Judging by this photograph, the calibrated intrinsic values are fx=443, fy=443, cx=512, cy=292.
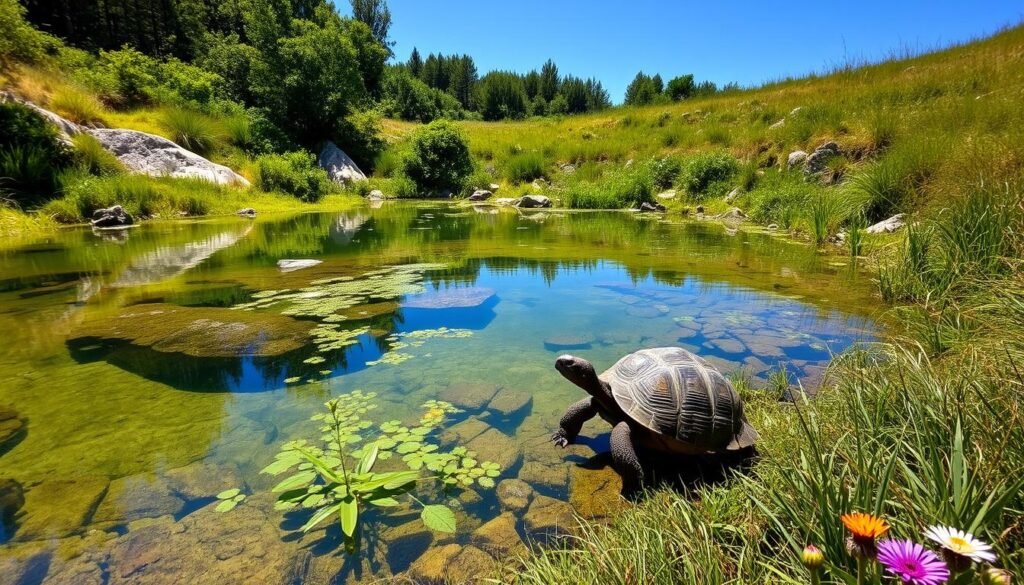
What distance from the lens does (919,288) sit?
11.8 feet

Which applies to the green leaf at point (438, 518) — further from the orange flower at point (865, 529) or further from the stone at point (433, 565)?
the orange flower at point (865, 529)

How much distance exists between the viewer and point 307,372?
9.80 feet

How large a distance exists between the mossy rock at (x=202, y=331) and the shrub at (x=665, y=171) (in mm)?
15209

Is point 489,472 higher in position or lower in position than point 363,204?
lower

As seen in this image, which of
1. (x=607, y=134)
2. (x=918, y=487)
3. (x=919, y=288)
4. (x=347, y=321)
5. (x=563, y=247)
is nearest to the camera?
(x=918, y=487)

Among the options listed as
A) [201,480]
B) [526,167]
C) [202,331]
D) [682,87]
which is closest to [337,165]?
[526,167]

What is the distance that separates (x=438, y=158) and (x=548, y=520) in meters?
20.5

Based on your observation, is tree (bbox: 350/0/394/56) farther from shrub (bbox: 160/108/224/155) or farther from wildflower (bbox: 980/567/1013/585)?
wildflower (bbox: 980/567/1013/585)

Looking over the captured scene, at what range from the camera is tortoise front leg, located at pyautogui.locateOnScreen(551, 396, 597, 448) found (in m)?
2.28

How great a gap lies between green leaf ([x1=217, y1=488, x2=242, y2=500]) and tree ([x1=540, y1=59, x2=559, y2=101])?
262 ft

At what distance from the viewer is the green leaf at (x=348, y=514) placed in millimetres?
1563

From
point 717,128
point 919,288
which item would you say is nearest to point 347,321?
point 919,288

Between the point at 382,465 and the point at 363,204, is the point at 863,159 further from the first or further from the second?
the point at 363,204

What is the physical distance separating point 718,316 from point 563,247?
4.26 metres
